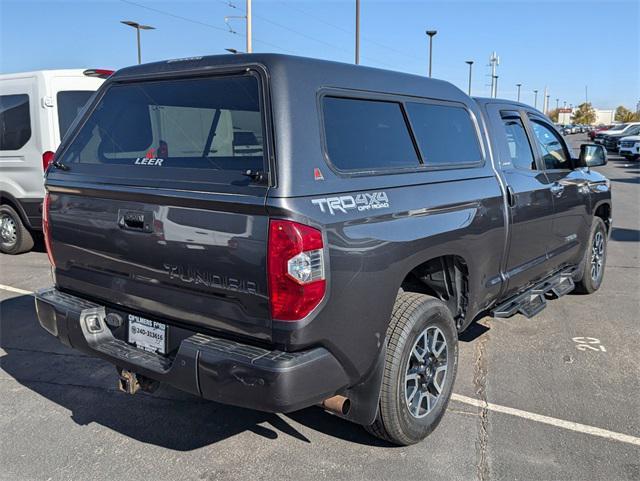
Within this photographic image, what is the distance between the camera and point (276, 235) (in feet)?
7.94

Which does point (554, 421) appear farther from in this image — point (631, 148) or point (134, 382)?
point (631, 148)

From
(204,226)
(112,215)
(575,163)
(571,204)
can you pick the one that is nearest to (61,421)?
(112,215)

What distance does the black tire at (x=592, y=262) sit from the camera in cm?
593

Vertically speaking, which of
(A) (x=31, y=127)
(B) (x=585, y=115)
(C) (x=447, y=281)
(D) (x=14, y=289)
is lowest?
(D) (x=14, y=289)

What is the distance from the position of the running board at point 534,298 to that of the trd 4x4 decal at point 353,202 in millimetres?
1799

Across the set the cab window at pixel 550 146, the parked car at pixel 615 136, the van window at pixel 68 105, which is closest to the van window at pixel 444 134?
the cab window at pixel 550 146

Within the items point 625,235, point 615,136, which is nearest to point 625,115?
→ point 615,136

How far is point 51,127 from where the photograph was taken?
294 inches

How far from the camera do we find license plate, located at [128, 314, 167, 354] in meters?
2.89

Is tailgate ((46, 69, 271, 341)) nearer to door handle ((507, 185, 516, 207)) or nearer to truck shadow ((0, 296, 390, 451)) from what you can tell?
truck shadow ((0, 296, 390, 451))

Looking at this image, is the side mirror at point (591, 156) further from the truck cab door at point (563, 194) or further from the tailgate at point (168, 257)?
the tailgate at point (168, 257)

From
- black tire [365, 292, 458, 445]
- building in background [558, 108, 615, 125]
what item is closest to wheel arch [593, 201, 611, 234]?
black tire [365, 292, 458, 445]

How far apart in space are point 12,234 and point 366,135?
22.4 ft

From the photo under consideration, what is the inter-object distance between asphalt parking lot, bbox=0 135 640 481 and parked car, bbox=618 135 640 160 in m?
25.1
